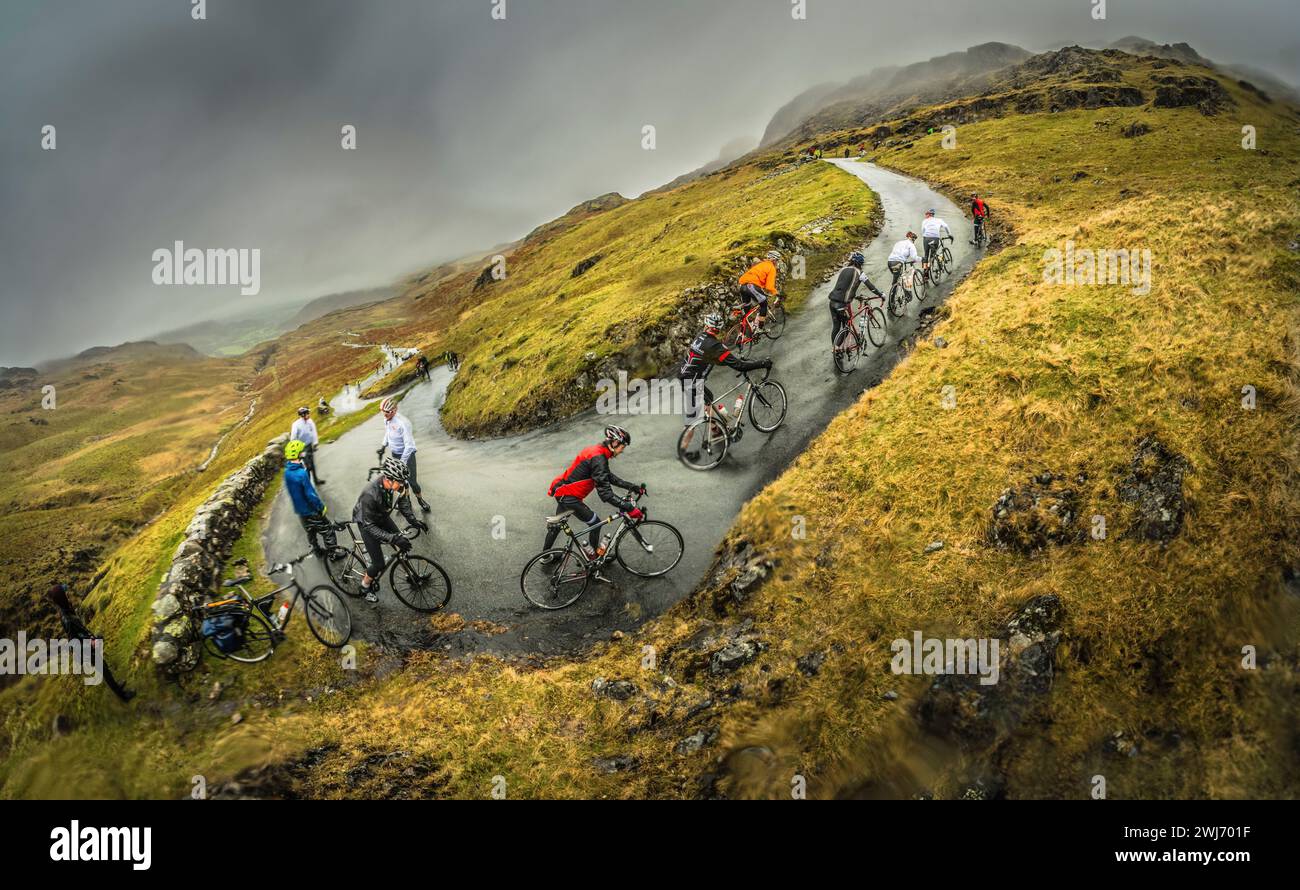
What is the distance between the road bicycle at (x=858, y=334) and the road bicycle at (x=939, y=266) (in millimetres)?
5329

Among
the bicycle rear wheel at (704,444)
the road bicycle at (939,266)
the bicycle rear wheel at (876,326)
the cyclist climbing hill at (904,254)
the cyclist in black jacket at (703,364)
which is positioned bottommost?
the bicycle rear wheel at (704,444)

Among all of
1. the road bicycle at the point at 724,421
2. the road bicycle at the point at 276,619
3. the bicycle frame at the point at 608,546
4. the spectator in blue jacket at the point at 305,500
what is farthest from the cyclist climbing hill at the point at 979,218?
the road bicycle at the point at 276,619

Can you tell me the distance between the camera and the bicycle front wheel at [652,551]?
1195cm

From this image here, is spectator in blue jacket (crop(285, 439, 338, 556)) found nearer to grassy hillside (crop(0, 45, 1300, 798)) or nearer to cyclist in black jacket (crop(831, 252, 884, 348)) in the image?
grassy hillside (crop(0, 45, 1300, 798))

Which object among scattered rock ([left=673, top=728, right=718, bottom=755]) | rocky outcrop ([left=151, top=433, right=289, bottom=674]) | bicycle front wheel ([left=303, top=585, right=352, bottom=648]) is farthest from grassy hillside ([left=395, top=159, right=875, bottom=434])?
scattered rock ([left=673, top=728, right=718, bottom=755])

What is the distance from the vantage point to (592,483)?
35.9 feet

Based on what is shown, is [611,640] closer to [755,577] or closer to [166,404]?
[755,577]

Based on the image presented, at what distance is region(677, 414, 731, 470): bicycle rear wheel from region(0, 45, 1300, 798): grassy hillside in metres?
2.35

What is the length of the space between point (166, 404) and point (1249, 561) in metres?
251

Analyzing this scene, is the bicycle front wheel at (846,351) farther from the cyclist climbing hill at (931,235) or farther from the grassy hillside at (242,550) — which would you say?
the grassy hillside at (242,550)
